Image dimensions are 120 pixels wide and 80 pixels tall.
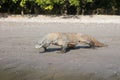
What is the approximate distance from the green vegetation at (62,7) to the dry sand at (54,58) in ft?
19.6

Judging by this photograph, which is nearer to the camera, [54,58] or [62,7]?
[54,58]

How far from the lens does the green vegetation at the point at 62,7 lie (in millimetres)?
30484

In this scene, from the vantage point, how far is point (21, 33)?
21953 millimetres

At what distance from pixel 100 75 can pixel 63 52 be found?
12.2ft

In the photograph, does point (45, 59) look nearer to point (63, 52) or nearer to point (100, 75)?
point (63, 52)

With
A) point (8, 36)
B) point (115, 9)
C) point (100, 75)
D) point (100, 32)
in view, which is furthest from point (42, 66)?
point (115, 9)

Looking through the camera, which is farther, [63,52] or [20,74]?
[63,52]

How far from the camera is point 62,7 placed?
31984 mm

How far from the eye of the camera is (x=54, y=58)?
14.7 m

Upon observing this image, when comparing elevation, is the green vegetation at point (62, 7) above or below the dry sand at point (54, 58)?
above

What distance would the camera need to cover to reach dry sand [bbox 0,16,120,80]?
40.1 feet

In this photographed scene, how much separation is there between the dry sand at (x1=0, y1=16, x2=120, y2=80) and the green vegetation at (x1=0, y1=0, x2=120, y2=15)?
596 cm

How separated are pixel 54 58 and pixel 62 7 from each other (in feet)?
57.5

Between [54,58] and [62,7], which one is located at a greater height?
[62,7]
